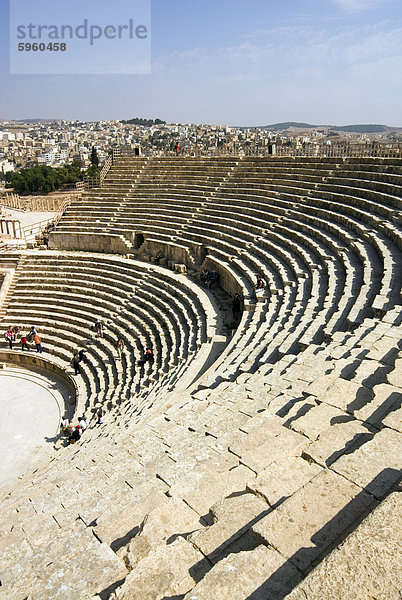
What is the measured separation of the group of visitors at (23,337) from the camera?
664 inches

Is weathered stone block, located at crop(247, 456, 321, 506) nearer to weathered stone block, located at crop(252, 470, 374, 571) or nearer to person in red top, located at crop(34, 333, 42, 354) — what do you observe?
weathered stone block, located at crop(252, 470, 374, 571)

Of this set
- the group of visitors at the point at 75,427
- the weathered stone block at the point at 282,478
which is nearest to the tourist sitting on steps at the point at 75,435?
the group of visitors at the point at 75,427

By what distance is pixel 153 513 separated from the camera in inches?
150

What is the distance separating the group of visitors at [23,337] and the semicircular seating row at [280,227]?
21.5 ft

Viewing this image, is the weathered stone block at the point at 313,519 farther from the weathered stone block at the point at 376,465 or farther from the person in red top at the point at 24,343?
the person in red top at the point at 24,343

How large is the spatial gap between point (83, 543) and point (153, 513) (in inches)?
30.2

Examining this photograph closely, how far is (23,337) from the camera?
17.2 meters

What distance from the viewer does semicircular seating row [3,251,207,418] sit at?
1295 cm

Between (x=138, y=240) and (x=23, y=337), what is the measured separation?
7543 mm

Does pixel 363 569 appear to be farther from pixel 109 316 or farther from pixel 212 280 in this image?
pixel 109 316

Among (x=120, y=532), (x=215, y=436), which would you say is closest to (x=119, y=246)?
(x=215, y=436)

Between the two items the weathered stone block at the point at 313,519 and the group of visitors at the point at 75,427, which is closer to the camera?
the weathered stone block at the point at 313,519

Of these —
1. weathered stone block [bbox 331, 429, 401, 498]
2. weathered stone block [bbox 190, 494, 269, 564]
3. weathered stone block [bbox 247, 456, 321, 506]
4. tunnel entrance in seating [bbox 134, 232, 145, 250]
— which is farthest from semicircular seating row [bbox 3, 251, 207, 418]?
weathered stone block [bbox 331, 429, 401, 498]

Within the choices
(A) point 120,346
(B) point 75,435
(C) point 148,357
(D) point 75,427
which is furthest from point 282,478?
(A) point 120,346
